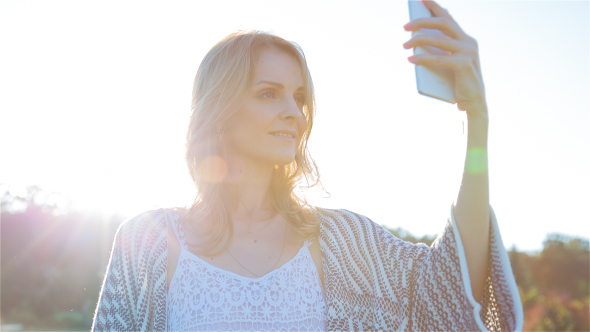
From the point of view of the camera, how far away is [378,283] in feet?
6.81

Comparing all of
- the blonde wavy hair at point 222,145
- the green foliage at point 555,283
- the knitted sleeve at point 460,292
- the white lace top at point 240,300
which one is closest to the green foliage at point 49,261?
the green foliage at point 555,283

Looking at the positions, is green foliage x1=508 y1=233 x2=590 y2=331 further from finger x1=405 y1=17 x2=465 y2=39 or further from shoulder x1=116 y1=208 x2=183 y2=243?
finger x1=405 y1=17 x2=465 y2=39

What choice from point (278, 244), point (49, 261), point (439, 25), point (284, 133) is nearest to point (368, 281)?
point (278, 244)

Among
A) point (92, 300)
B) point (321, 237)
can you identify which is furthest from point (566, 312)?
point (92, 300)

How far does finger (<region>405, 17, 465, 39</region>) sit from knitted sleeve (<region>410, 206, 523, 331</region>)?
65 cm

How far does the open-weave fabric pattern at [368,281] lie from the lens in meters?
1.69

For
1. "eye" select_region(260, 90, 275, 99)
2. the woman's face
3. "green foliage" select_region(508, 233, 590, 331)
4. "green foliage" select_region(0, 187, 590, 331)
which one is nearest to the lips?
the woman's face

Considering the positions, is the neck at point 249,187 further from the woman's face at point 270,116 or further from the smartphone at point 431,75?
the smartphone at point 431,75

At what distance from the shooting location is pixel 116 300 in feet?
6.81

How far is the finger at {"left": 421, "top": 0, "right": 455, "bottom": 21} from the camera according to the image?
1.58 meters

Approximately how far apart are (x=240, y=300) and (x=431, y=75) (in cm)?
126

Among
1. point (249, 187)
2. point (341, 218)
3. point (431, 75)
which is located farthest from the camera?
point (249, 187)

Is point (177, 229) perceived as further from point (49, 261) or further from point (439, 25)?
point (49, 261)

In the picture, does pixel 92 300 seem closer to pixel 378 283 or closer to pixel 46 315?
pixel 46 315
